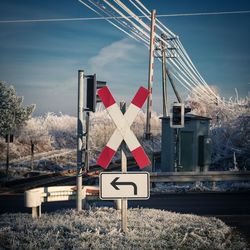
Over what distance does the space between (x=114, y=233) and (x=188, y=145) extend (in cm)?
1299

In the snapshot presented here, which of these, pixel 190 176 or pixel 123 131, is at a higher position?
pixel 123 131

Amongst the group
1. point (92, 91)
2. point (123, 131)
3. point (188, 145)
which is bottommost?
point (188, 145)

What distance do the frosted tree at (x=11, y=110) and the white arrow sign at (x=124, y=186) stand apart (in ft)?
111

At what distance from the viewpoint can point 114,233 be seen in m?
6.54

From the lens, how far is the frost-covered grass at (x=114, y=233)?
6.04 m

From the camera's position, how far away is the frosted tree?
1516 inches

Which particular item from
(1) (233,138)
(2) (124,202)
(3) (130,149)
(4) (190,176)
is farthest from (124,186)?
(1) (233,138)

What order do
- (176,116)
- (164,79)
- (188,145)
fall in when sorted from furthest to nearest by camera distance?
(164,79)
(188,145)
(176,116)

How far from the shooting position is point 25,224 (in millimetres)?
7520

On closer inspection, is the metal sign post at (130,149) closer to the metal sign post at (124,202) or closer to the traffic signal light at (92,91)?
the metal sign post at (124,202)

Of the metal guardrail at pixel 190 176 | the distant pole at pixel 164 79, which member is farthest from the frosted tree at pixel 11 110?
the metal guardrail at pixel 190 176

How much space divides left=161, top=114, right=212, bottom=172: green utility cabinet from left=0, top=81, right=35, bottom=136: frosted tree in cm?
2362

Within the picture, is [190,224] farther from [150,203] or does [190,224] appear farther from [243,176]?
[243,176]

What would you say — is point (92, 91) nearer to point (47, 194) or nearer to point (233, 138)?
point (47, 194)
